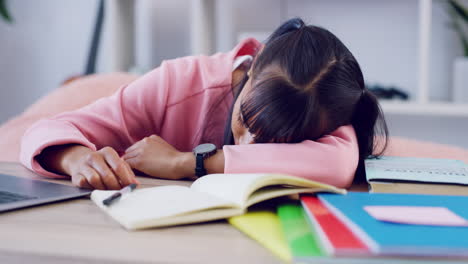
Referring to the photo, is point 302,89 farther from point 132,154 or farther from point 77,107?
point 77,107

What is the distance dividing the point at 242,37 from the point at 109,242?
5.64 ft

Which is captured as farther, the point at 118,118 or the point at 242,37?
the point at 242,37

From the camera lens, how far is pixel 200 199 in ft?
1.86

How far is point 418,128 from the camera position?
2178 millimetres

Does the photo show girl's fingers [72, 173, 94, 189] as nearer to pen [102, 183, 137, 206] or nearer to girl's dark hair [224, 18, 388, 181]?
pen [102, 183, 137, 206]

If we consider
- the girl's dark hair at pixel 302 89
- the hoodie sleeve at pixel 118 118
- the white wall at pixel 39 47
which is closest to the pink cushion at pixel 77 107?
the hoodie sleeve at pixel 118 118

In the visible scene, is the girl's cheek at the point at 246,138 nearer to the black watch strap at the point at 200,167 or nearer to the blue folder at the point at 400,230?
the black watch strap at the point at 200,167

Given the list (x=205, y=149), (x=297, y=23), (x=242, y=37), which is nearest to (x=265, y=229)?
(x=205, y=149)

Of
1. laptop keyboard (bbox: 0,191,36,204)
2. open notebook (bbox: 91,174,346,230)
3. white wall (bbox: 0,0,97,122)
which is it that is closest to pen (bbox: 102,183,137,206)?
open notebook (bbox: 91,174,346,230)

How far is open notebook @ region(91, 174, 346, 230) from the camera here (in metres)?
0.51

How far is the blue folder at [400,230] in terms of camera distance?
1.29 feet

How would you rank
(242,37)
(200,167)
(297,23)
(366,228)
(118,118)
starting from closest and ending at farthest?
(366,228), (200,167), (297,23), (118,118), (242,37)

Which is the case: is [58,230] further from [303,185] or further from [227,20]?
[227,20]

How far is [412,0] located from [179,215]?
1.81 metres
